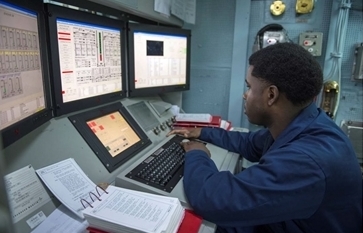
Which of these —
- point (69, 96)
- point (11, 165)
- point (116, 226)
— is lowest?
point (116, 226)

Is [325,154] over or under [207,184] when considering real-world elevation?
over

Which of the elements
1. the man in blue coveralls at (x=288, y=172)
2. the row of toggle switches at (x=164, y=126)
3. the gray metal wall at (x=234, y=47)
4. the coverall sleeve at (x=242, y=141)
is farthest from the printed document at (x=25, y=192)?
the gray metal wall at (x=234, y=47)

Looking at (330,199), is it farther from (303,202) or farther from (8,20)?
(8,20)

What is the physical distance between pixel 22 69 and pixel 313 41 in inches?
68.7

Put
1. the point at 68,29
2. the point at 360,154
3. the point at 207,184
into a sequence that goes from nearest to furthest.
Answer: the point at 207,184, the point at 68,29, the point at 360,154

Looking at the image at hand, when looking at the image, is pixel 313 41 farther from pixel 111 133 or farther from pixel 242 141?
pixel 111 133

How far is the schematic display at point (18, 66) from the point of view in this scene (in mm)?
636

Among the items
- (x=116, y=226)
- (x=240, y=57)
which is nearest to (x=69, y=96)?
(x=116, y=226)

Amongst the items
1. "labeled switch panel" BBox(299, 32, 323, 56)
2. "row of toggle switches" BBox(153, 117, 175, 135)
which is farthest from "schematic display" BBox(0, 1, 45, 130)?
"labeled switch panel" BBox(299, 32, 323, 56)

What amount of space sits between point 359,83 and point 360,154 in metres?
0.49

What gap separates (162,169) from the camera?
0.97 meters

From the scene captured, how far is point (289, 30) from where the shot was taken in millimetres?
1814

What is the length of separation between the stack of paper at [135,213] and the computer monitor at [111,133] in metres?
0.29

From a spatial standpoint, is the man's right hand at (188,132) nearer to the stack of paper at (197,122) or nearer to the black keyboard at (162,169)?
the stack of paper at (197,122)
